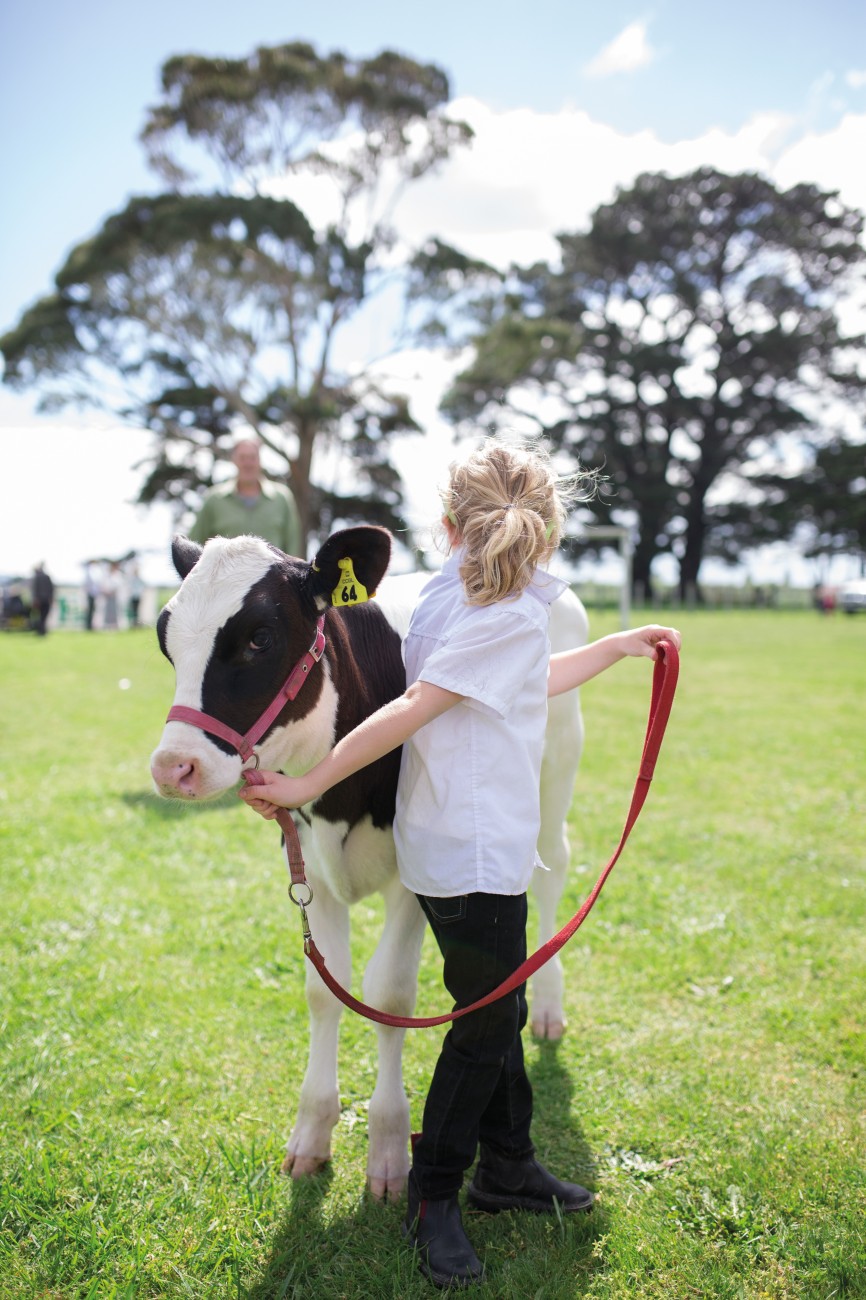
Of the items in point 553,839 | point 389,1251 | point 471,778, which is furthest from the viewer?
point 553,839

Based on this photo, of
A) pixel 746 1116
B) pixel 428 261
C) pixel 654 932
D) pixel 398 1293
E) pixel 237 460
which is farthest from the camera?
pixel 428 261

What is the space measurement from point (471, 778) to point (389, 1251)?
3.96 feet

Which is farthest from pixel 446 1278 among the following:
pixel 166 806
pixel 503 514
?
pixel 166 806

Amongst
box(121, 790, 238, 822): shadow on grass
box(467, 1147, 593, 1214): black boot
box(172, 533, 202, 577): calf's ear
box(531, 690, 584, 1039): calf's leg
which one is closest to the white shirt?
box(172, 533, 202, 577): calf's ear

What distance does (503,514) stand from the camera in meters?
2.24

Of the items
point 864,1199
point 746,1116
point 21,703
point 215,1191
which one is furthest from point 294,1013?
point 21,703

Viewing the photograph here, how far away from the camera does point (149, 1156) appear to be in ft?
8.92

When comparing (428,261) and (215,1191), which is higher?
(428,261)

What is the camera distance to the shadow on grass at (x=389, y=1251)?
221cm

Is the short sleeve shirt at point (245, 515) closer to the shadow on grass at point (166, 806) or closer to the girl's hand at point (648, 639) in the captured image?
the shadow on grass at point (166, 806)

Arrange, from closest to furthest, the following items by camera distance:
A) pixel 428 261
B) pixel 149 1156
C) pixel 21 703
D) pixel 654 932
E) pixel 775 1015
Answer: pixel 149 1156
pixel 775 1015
pixel 654 932
pixel 21 703
pixel 428 261

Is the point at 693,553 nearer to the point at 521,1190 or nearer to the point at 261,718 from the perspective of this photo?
the point at 521,1190

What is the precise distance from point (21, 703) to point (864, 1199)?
1119cm

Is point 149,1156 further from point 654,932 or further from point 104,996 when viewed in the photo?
point 654,932
